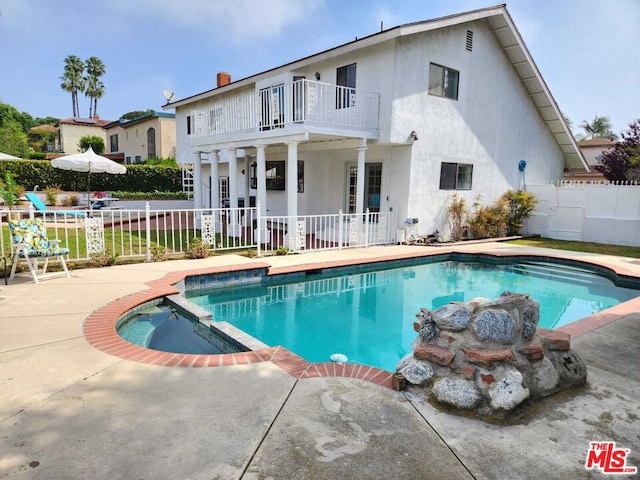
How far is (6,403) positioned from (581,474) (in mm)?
4187

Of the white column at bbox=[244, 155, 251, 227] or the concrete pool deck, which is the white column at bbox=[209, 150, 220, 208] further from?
the concrete pool deck

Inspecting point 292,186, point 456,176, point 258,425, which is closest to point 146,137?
point 292,186

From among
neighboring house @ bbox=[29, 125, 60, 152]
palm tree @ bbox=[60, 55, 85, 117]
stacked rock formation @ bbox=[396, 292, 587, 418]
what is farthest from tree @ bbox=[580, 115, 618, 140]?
neighboring house @ bbox=[29, 125, 60, 152]

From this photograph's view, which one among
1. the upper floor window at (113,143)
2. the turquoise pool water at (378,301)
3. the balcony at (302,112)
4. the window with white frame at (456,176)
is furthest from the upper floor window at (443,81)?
the upper floor window at (113,143)

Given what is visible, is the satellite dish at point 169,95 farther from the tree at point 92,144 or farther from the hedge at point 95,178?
the tree at point 92,144

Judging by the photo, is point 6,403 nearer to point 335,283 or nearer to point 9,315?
point 9,315

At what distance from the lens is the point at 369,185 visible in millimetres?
14062

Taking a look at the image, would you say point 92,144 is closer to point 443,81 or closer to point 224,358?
point 443,81

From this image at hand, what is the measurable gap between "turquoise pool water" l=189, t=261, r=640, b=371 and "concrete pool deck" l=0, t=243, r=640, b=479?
2179 mm

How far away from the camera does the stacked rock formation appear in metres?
3.18

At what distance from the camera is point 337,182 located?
1478cm

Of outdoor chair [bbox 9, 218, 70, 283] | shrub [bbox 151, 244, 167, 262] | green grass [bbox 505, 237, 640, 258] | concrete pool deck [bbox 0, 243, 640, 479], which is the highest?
outdoor chair [bbox 9, 218, 70, 283]

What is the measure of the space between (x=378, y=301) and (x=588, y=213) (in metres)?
11.4

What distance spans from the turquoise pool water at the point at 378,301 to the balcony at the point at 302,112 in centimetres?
434
